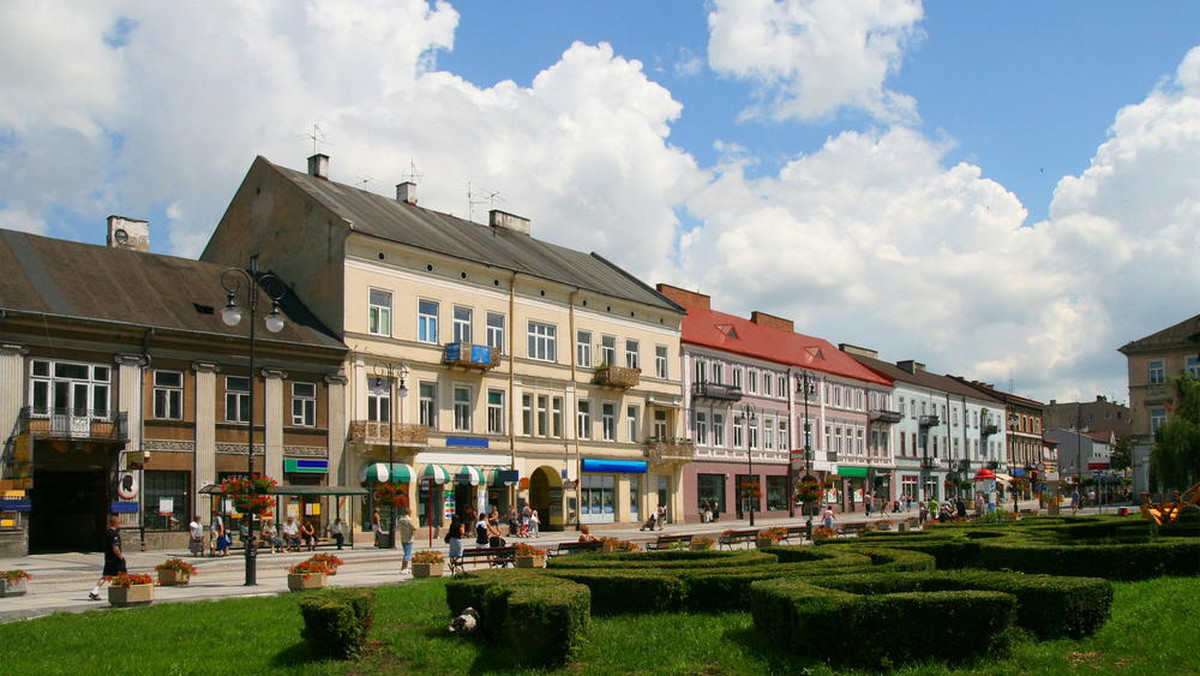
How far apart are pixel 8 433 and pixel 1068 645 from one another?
30.3 metres

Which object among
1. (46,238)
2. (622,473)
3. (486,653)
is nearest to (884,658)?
(486,653)

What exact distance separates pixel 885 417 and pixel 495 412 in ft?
124

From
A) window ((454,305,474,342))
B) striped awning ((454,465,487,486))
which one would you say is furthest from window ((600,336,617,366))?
striped awning ((454,465,487,486))

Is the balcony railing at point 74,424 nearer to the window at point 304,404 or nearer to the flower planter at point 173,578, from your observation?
the window at point 304,404

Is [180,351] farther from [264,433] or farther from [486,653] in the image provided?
[486,653]

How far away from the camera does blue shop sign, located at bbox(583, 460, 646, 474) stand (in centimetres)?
5097

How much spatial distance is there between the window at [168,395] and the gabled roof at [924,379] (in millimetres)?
54018

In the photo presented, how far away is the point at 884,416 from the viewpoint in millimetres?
76188

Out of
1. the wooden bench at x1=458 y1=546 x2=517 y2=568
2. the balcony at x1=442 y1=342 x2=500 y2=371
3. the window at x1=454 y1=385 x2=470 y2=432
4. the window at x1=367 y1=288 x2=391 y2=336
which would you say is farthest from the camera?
the window at x1=454 y1=385 x2=470 y2=432

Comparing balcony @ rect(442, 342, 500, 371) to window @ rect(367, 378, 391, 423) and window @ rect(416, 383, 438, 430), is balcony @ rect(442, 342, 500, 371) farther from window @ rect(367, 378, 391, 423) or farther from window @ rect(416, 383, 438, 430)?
window @ rect(367, 378, 391, 423)

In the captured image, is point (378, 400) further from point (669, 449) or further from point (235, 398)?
point (669, 449)

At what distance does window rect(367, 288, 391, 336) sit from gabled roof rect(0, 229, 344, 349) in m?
1.86

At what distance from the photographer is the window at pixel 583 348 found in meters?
51.4

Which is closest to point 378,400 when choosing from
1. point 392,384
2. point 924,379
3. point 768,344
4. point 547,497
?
point 392,384
